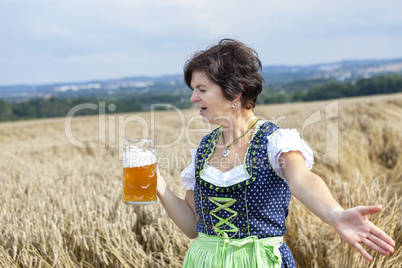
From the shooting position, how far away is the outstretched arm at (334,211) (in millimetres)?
1182

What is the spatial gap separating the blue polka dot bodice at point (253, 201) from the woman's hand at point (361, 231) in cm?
33

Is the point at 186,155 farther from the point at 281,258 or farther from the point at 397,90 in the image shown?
the point at 397,90

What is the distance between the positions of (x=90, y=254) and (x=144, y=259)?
1.02 feet

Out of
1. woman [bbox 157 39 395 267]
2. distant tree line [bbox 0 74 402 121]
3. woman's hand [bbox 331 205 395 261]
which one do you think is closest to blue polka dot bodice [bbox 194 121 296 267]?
woman [bbox 157 39 395 267]

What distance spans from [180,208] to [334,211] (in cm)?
71

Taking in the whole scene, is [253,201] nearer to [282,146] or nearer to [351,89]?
[282,146]

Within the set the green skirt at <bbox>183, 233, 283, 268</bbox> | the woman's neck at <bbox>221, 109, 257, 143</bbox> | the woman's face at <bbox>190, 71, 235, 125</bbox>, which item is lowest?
the green skirt at <bbox>183, 233, 283, 268</bbox>

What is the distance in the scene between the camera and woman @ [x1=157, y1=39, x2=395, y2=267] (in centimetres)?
155

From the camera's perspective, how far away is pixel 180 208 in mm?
1842

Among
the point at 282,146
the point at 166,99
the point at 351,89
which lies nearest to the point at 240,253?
the point at 282,146

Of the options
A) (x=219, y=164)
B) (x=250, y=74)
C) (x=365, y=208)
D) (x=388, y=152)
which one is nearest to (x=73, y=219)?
(x=219, y=164)

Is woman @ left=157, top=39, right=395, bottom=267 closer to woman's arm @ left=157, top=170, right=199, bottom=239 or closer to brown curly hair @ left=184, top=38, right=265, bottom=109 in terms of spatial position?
brown curly hair @ left=184, top=38, right=265, bottom=109

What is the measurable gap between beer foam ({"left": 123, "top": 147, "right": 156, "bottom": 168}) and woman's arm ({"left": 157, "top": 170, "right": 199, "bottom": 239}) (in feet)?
0.42

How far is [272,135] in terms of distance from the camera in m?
1.57
